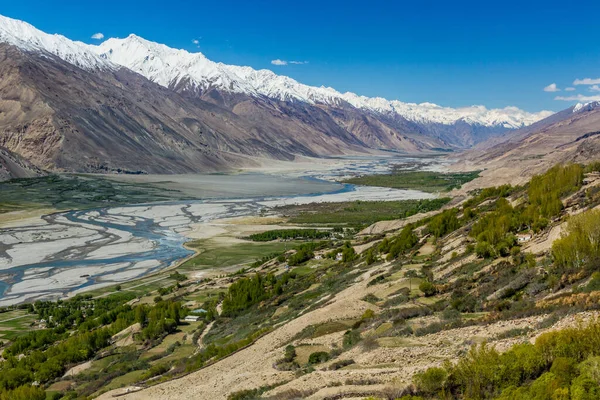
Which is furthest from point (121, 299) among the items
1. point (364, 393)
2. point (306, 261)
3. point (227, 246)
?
point (364, 393)

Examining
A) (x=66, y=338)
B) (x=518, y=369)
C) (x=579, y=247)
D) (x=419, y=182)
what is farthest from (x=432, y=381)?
(x=419, y=182)

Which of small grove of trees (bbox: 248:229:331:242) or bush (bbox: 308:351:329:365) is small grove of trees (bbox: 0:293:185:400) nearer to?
bush (bbox: 308:351:329:365)

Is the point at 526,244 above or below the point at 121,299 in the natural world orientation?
above

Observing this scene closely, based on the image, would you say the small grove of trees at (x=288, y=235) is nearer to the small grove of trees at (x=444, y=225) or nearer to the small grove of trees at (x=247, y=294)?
the small grove of trees at (x=247, y=294)

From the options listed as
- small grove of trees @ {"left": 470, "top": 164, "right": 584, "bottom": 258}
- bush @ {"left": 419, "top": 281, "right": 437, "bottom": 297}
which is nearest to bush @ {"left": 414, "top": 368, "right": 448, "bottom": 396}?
bush @ {"left": 419, "top": 281, "right": 437, "bottom": 297}

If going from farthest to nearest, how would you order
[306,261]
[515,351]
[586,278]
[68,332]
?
[306,261] < [68,332] < [586,278] < [515,351]

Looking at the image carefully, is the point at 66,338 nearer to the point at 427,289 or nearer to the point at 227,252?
the point at 427,289

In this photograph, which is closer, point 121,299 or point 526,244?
A: point 526,244

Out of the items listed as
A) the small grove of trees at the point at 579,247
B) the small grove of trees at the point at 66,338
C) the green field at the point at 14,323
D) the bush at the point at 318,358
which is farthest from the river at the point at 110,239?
the small grove of trees at the point at 579,247

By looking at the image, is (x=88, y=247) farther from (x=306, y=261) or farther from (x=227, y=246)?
(x=306, y=261)
